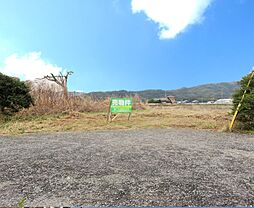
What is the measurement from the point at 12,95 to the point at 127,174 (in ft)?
32.2

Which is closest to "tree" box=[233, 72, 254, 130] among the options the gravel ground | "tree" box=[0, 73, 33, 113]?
the gravel ground

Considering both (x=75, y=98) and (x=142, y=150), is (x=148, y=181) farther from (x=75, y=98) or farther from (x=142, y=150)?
(x=75, y=98)

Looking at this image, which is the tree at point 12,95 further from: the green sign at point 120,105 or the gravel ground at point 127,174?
the gravel ground at point 127,174

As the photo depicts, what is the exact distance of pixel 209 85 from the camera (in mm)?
57031

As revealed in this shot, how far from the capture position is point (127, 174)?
142 inches

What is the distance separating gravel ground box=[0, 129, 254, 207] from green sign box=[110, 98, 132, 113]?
5.55 m

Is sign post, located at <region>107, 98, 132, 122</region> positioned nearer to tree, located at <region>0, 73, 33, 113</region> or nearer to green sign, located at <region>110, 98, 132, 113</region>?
green sign, located at <region>110, 98, 132, 113</region>

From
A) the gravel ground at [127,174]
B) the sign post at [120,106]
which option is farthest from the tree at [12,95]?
the gravel ground at [127,174]

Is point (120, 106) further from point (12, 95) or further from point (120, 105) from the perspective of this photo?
point (12, 95)

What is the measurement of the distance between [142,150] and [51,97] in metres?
11.6

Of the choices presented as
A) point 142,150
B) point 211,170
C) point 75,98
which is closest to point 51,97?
point 75,98

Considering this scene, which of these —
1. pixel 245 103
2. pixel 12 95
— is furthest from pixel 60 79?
pixel 245 103

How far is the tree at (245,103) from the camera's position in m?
8.35

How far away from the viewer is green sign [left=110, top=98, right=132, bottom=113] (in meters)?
11.5
